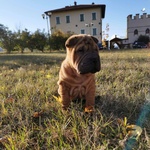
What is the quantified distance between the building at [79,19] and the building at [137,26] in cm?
808

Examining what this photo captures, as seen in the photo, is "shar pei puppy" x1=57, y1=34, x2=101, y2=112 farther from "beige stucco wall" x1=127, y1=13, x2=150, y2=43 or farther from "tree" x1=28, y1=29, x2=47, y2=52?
"beige stucco wall" x1=127, y1=13, x2=150, y2=43

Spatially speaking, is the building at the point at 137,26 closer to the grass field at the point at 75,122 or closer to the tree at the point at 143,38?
the tree at the point at 143,38

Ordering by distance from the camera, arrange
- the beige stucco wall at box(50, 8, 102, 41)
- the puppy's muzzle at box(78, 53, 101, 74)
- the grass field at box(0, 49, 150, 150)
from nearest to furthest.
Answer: the grass field at box(0, 49, 150, 150), the puppy's muzzle at box(78, 53, 101, 74), the beige stucco wall at box(50, 8, 102, 41)

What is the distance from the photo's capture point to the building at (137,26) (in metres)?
36.7

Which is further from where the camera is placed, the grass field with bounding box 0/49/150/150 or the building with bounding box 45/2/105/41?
the building with bounding box 45/2/105/41

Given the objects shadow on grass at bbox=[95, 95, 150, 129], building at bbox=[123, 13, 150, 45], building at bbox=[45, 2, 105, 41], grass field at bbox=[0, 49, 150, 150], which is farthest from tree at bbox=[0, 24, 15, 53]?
building at bbox=[123, 13, 150, 45]

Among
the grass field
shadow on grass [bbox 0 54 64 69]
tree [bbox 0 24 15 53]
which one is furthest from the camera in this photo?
tree [bbox 0 24 15 53]

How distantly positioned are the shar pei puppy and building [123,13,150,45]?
38.1m

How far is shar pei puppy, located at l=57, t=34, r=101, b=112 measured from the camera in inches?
58.1

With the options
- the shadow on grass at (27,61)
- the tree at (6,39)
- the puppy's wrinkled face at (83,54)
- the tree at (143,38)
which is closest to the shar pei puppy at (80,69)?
the puppy's wrinkled face at (83,54)

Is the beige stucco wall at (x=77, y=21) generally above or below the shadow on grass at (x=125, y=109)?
above

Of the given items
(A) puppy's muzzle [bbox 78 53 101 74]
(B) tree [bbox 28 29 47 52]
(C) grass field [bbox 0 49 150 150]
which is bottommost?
(C) grass field [bbox 0 49 150 150]

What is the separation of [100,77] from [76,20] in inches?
1264

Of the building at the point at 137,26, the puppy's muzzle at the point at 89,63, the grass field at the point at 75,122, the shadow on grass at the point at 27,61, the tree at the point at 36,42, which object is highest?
the building at the point at 137,26
